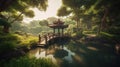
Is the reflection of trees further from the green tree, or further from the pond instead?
the green tree

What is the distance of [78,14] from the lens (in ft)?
149

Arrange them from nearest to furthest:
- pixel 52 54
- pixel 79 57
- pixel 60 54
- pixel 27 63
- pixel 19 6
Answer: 1. pixel 27 63
2. pixel 79 57
3. pixel 52 54
4. pixel 60 54
5. pixel 19 6

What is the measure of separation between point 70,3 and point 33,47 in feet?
80.0

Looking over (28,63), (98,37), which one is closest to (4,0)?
(28,63)

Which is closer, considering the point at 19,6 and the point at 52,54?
the point at 52,54

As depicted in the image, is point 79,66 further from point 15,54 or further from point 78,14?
point 78,14

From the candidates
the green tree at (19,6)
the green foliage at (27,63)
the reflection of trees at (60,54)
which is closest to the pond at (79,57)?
the reflection of trees at (60,54)

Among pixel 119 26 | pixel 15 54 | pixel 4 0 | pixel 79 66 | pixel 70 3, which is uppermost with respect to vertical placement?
pixel 70 3

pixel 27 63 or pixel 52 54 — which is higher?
pixel 27 63

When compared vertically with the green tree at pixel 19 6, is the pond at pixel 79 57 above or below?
below

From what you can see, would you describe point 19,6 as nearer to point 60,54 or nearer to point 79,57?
point 60,54

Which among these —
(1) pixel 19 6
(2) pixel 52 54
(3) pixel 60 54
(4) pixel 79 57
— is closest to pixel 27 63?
(4) pixel 79 57

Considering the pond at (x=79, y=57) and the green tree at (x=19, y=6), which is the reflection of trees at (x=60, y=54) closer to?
the pond at (x=79, y=57)

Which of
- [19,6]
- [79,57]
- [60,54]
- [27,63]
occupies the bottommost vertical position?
[79,57]
